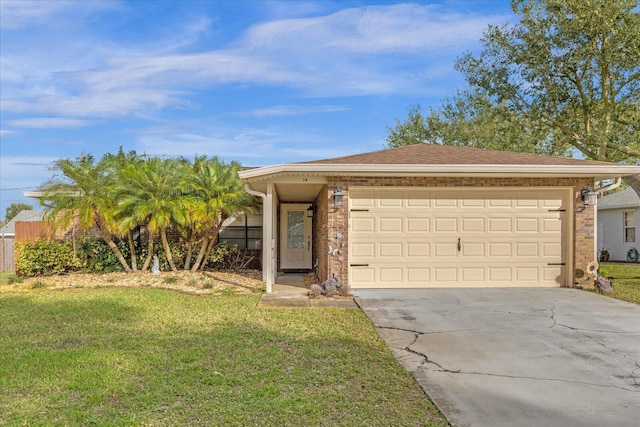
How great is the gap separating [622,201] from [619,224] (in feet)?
3.51

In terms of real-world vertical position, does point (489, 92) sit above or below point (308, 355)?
above

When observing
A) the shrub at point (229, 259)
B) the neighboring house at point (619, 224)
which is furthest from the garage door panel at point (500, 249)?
the neighboring house at point (619, 224)

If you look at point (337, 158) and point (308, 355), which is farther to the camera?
point (337, 158)

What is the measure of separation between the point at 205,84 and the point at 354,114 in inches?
255

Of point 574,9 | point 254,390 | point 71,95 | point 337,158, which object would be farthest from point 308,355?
point 71,95

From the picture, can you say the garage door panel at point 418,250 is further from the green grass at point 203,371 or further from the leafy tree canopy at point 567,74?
the leafy tree canopy at point 567,74

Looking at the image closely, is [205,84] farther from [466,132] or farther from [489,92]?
[466,132]

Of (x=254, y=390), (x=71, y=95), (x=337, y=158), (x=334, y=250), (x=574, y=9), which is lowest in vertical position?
(x=254, y=390)

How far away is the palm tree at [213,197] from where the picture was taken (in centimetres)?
1116

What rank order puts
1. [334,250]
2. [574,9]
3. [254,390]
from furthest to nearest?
[574,9] < [334,250] < [254,390]

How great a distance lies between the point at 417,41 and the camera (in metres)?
12.7

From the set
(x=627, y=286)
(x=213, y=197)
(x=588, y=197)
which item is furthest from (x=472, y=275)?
(x=213, y=197)

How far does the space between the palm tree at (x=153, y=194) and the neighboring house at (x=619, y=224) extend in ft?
62.0

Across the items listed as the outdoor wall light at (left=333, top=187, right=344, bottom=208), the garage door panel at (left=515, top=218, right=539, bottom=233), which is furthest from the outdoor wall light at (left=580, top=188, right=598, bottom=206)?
the outdoor wall light at (left=333, top=187, right=344, bottom=208)
